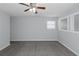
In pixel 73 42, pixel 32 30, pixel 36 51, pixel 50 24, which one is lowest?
pixel 36 51

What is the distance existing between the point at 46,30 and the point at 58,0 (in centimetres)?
766

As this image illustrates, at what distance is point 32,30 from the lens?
8930 millimetres

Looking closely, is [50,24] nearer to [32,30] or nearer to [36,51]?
[32,30]

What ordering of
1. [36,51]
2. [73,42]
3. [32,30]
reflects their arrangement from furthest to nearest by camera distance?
1. [32,30]
2. [36,51]
3. [73,42]

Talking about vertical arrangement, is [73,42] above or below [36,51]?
above

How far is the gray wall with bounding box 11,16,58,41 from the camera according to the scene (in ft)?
29.0

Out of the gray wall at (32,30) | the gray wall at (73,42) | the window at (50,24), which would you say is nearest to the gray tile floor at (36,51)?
the gray wall at (73,42)

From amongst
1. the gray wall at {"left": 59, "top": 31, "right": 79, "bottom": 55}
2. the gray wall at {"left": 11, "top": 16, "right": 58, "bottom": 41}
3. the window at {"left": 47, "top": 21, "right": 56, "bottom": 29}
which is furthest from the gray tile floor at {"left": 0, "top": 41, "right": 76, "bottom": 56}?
the window at {"left": 47, "top": 21, "right": 56, "bottom": 29}

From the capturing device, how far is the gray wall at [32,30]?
29.0ft

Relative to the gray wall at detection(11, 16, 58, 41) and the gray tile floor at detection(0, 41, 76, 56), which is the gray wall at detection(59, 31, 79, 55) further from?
the gray wall at detection(11, 16, 58, 41)

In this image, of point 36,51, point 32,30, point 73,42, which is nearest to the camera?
point 73,42

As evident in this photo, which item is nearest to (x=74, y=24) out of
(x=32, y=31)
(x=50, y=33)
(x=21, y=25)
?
(x=50, y=33)

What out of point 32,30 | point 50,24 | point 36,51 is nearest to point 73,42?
point 36,51

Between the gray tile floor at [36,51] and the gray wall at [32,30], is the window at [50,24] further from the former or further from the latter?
the gray tile floor at [36,51]
